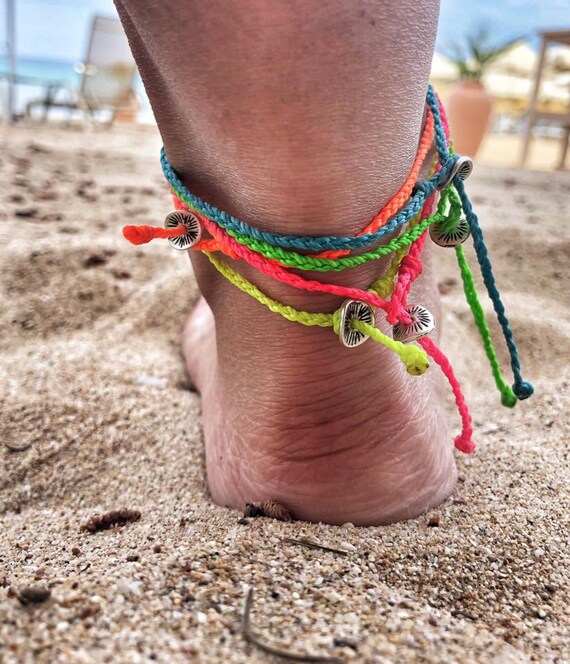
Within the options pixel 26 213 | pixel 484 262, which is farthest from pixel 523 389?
pixel 26 213

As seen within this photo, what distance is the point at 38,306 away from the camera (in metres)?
1.35

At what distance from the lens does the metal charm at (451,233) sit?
33.4 inches

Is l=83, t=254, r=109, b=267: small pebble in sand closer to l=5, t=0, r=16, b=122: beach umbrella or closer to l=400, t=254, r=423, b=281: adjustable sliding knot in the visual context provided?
l=400, t=254, r=423, b=281: adjustable sliding knot

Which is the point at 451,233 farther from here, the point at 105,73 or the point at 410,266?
the point at 105,73

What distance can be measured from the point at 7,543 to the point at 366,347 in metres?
0.46

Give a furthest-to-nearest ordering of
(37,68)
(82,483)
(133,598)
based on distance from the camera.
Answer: (37,68)
(82,483)
(133,598)

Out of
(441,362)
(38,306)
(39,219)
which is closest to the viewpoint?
(441,362)

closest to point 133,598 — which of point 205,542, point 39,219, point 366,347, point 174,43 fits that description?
point 205,542

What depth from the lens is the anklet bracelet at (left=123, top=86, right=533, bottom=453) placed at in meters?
0.69

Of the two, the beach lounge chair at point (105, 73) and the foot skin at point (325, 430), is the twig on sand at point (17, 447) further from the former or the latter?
the beach lounge chair at point (105, 73)

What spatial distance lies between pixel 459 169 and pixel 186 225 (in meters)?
0.33

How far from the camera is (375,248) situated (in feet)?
2.41

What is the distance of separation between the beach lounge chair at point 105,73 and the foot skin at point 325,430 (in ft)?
21.4

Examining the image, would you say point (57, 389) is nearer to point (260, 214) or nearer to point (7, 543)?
point (7, 543)
